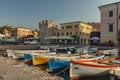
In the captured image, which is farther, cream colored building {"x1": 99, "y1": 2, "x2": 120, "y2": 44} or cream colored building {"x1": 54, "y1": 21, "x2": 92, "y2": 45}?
cream colored building {"x1": 54, "y1": 21, "x2": 92, "y2": 45}

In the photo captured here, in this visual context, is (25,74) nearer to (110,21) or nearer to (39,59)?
(39,59)

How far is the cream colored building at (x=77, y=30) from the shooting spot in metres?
71.8

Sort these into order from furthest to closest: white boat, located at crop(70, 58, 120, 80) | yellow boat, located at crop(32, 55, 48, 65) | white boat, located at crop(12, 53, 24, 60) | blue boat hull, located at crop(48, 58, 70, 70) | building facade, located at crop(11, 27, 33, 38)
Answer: building facade, located at crop(11, 27, 33, 38) → white boat, located at crop(12, 53, 24, 60) → yellow boat, located at crop(32, 55, 48, 65) → blue boat hull, located at crop(48, 58, 70, 70) → white boat, located at crop(70, 58, 120, 80)

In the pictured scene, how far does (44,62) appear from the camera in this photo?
983 inches

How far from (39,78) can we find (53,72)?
5.02 meters

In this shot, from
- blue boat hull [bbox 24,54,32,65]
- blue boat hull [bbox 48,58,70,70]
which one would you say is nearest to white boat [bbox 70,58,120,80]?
blue boat hull [bbox 48,58,70,70]

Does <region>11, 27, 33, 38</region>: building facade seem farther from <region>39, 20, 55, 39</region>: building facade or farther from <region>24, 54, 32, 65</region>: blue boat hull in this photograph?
<region>24, 54, 32, 65</region>: blue boat hull

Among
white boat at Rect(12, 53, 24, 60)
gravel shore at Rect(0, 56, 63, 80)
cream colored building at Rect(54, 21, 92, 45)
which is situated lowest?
gravel shore at Rect(0, 56, 63, 80)

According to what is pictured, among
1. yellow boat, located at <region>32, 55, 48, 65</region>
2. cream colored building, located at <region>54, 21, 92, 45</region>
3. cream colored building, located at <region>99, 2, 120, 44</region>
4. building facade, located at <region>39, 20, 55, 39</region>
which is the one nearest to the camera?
yellow boat, located at <region>32, 55, 48, 65</region>

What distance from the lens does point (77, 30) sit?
2840 inches

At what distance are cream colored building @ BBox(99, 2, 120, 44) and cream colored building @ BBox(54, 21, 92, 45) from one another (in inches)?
923

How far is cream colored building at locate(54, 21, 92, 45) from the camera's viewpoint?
236ft

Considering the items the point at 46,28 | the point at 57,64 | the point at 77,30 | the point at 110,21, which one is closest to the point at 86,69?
the point at 57,64

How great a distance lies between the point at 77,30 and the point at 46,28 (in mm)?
17118
